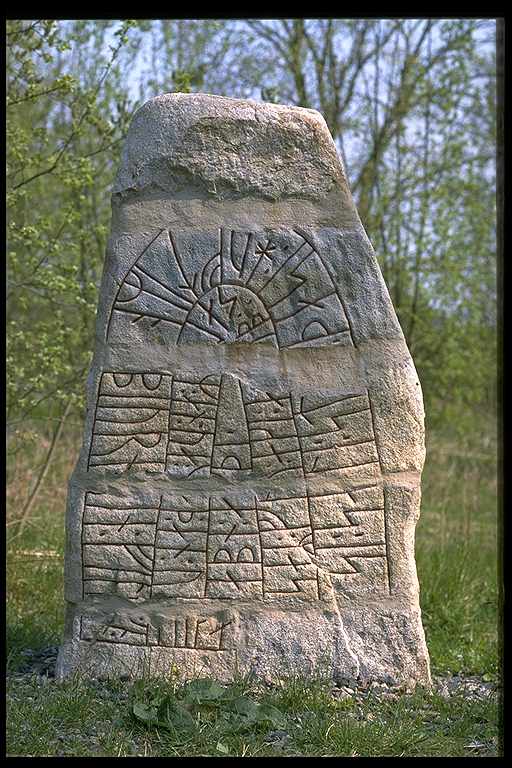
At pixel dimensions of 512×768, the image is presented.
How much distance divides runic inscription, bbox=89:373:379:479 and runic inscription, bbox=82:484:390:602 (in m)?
0.13

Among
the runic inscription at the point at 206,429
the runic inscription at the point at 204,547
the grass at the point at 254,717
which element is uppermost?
the runic inscription at the point at 206,429

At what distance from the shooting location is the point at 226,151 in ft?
12.4

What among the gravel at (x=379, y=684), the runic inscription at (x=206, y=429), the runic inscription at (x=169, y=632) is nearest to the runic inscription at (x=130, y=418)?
the runic inscription at (x=206, y=429)

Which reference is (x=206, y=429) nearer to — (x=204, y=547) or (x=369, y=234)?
(x=204, y=547)

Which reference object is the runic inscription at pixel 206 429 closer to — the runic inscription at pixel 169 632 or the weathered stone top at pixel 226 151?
the runic inscription at pixel 169 632

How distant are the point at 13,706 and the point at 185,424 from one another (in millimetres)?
1167

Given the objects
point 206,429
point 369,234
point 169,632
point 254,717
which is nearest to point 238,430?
point 206,429

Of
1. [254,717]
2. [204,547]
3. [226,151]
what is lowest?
[254,717]

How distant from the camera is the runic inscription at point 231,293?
149 inches

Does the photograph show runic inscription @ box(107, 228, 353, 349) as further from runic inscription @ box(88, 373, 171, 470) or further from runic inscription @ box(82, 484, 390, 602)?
runic inscription @ box(82, 484, 390, 602)

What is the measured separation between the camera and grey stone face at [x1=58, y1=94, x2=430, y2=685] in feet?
12.3

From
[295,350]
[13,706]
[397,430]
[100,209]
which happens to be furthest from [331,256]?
[100,209]

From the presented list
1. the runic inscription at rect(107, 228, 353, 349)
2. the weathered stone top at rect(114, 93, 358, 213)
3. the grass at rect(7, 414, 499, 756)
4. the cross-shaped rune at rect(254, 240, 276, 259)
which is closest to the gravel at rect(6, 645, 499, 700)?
the grass at rect(7, 414, 499, 756)

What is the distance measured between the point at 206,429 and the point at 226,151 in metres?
1.06
